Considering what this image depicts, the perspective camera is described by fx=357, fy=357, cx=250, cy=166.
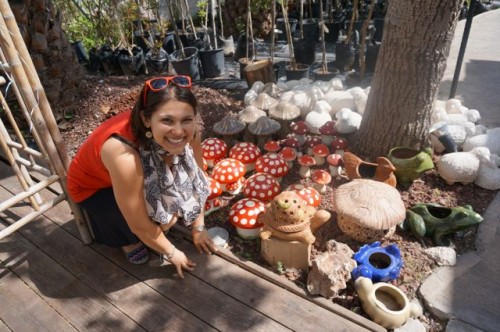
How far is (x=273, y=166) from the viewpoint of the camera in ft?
9.84

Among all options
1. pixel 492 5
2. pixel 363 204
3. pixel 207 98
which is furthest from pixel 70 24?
pixel 492 5

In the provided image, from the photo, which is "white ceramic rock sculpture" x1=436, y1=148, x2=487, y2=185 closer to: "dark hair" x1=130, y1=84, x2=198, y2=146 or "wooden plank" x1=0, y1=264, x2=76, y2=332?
"dark hair" x1=130, y1=84, x2=198, y2=146

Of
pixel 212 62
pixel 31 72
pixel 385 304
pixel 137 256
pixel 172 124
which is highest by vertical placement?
pixel 31 72

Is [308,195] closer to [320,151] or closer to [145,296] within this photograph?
[320,151]

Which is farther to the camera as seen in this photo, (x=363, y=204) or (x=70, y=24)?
(x=70, y=24)

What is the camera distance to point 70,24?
807 centimetres

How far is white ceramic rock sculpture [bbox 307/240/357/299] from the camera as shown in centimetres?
200

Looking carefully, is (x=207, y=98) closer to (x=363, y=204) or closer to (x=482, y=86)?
(x=363, y=204)

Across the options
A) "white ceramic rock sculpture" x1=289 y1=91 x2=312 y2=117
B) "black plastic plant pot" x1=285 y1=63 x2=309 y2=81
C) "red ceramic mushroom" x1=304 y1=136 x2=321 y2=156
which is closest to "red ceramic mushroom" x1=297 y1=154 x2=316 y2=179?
"red ceramic mushroom" x1=304 y1=136 x2=321 y2=156

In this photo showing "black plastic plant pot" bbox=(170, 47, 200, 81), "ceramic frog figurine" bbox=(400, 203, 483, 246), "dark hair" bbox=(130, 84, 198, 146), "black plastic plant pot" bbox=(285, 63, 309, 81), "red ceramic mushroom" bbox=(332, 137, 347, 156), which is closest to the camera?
"dark hair" bbox=(130, 84, 198, 146)

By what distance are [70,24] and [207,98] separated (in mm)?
5267

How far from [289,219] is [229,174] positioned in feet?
3.05

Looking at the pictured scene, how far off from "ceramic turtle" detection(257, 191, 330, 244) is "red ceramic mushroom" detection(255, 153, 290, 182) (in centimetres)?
80

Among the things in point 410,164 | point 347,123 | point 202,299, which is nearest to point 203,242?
point 202,299
